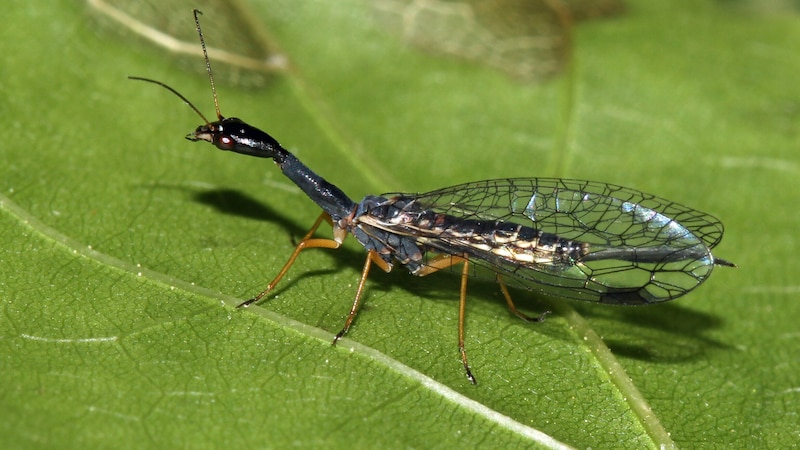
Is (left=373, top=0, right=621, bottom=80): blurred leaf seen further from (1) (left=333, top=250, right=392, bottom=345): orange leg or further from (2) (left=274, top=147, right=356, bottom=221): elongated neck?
(1) (left=333, top=250, right=392, bottom=345): orange leg

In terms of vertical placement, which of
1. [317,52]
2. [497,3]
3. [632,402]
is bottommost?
[632,402]

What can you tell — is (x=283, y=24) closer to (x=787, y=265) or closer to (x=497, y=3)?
(x=497, y=3)

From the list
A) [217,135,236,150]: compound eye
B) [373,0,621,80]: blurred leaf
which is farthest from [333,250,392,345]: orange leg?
[373,0,621,80]: blurred leaf

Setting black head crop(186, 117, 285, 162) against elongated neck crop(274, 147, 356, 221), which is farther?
elongated neck crop(274, 147, 356, 221)

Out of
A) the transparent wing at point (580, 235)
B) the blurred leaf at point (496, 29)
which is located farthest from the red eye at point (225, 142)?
the blurred leaf at point (496, 29)

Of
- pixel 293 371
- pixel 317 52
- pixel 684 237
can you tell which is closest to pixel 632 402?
pixel 684 237

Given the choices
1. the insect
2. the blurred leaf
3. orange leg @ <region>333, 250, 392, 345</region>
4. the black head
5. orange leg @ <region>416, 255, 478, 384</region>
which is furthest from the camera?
the blurred leaf
